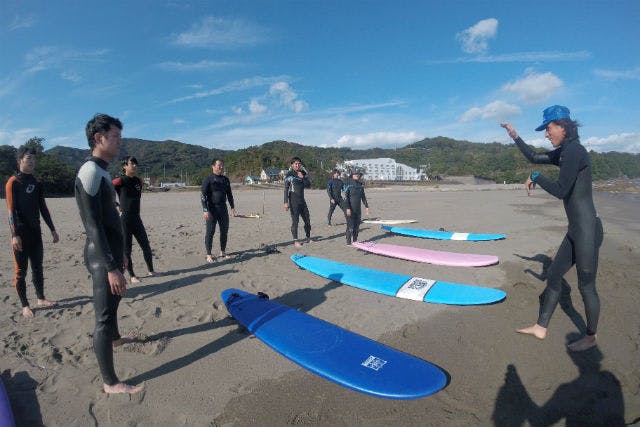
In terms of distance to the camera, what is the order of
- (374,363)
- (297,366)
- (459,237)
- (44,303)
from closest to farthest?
(374,363)
(297,366)
(44,303)
(459,237)

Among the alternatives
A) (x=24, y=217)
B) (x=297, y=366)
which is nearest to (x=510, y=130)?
(x=297, y=366)

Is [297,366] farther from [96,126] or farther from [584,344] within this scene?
[584,344]

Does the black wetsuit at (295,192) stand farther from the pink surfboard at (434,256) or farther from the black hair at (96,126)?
the black hair at (96,126)

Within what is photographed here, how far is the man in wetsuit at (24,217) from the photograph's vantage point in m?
3.69

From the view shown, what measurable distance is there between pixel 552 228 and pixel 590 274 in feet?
28.2

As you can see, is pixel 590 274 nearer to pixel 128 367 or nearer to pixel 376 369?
pixel 376 369

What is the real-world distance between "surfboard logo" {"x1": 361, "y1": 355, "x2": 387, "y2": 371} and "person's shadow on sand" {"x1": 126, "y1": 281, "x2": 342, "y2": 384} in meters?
1.29

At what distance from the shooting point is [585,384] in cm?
253

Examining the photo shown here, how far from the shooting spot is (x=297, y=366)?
286cm

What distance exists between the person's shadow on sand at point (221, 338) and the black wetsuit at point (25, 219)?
185 centimetres

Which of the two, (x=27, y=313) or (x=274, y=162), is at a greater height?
(x=274, y=162)

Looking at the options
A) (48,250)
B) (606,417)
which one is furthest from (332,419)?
(48,250)

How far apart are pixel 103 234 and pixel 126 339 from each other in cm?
151

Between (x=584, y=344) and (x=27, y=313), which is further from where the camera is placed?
(x=27, y=313)
